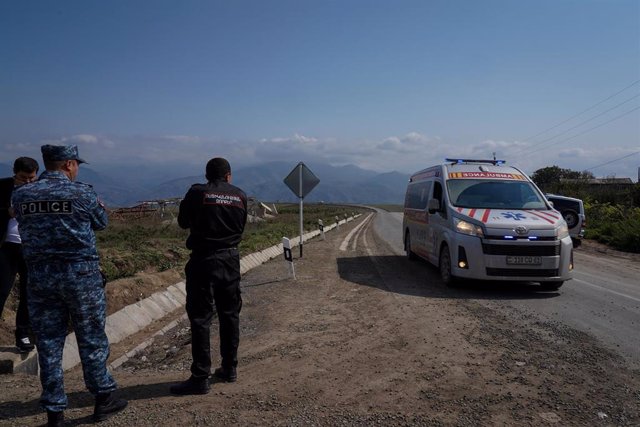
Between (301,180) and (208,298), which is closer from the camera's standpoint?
(208,298)

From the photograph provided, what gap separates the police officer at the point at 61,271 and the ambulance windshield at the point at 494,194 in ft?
24.9

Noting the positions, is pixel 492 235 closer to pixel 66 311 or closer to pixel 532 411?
pixel 532 411

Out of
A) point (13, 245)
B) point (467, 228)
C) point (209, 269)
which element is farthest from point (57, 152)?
point (467, 228)

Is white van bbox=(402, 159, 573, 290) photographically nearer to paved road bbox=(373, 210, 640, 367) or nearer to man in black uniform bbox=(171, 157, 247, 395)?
paved road bbox=(373, 210, 640, 367)

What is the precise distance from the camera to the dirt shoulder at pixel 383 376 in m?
4.04

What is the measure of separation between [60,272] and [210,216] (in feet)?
4.29

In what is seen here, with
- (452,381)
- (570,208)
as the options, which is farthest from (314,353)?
(570,208)

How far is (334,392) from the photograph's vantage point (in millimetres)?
4480

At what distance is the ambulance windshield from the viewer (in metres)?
9.94

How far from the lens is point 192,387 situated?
14.6 ft

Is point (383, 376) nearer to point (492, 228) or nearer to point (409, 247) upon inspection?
point (492, 228)

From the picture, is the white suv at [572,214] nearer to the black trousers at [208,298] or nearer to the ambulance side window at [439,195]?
the ambulance side window at [439,195]

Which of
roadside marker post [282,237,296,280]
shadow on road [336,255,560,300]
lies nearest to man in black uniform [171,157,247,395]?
shadow on road [336,255,560,300]

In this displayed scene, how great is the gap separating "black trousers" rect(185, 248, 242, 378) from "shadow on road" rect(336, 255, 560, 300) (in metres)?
4.97
